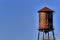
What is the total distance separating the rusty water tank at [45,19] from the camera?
55.0 meters

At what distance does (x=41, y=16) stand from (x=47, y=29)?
164 centimetres

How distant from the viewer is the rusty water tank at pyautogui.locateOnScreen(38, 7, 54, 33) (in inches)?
2164

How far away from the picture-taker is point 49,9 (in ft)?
182

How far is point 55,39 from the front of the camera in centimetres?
5622

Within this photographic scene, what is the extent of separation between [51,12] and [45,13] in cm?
77

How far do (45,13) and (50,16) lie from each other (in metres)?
0.71

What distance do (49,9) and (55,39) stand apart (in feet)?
11.9

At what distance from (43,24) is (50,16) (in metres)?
1.26

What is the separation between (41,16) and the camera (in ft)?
181

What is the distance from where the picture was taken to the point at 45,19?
180 ft

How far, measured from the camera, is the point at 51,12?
55.4m

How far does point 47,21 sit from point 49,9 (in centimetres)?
150

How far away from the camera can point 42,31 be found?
5569cm

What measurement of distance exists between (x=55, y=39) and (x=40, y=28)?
7.70 feet
